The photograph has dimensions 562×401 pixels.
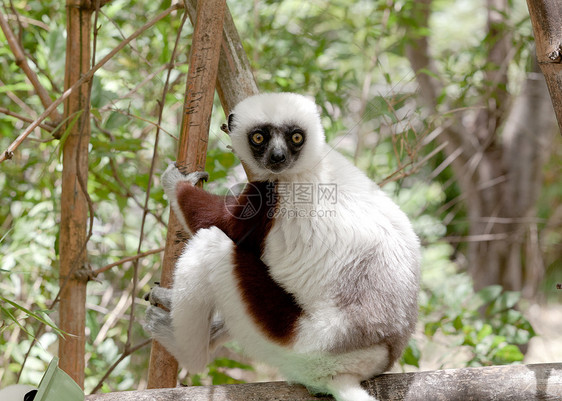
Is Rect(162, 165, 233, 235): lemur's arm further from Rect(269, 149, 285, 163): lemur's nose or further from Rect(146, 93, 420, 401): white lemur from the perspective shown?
Rect(269, 149, 285, 163): lemur's nose

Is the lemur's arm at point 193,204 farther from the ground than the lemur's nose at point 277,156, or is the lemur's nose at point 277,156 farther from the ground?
the lemur's nose at point 277,156

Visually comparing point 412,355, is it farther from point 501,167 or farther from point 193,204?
point 501,167

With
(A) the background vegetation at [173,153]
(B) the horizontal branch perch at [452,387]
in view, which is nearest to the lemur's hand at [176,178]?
(A) the background vegetation at [173,153]

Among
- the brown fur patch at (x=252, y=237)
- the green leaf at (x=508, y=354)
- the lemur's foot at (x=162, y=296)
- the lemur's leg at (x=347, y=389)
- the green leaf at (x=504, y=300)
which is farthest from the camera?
the green leaf at (x=504, y=300)

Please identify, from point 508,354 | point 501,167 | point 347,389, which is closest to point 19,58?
point 347,389

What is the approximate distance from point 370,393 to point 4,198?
354 centimetres

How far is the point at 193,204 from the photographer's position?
9.56ft

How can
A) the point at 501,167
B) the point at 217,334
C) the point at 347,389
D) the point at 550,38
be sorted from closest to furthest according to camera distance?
1. the point at 550,38
2. the point at 347,389
3. the point at 217,334
4. the point at 501,167

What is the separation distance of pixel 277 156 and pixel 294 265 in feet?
1.95

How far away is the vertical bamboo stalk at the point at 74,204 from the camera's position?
9.99 ft

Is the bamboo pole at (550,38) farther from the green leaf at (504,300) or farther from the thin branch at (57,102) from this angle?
the green leaf at (504,300)

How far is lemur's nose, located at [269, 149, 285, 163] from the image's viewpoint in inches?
115

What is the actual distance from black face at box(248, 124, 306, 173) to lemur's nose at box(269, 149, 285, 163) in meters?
0.02

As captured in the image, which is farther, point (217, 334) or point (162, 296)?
point (217, 334)
